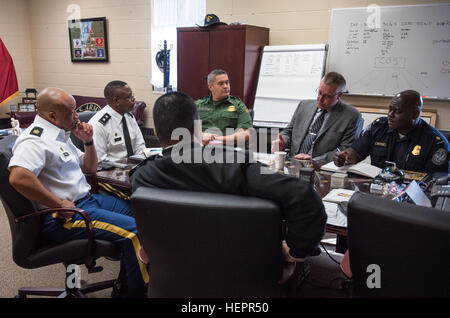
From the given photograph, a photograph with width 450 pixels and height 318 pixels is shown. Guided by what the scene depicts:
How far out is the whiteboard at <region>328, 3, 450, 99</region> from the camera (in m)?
3.43

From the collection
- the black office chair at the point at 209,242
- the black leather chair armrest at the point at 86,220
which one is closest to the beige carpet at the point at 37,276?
the black leather chair armrest at the point at 86,220

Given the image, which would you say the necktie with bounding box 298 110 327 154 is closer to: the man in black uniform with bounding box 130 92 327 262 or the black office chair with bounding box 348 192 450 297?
the man in black uniform with bounding box 130 92 327 262

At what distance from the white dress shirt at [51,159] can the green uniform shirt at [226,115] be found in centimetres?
170

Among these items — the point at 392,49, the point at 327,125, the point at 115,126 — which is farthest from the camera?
the point at 392,49

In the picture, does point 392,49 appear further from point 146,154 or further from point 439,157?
point 146,154

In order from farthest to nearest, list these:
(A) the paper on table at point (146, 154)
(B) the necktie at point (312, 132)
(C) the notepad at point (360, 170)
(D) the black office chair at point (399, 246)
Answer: (B) the necktie at point (312, 132) < (A) the paper on table at point (146, 154) < (C) the notepad at point (360, 170) < (D) the black office chair at point (399, 246)

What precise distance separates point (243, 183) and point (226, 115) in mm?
2472

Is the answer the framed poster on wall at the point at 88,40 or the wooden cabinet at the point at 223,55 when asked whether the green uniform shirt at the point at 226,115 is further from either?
the framed poster on wall at the point at 88,40

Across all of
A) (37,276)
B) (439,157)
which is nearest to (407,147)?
(439,157)

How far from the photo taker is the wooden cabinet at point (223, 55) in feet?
13.1

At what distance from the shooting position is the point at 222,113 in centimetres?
350

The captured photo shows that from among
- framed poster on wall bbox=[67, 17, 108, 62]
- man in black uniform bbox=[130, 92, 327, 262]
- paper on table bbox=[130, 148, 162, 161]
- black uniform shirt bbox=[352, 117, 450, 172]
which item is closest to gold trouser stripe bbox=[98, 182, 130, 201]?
paper on table bbox=[130, 148, 162, 161]

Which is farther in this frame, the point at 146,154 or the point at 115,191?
the point at 146,154

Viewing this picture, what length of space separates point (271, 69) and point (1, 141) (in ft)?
10.1
